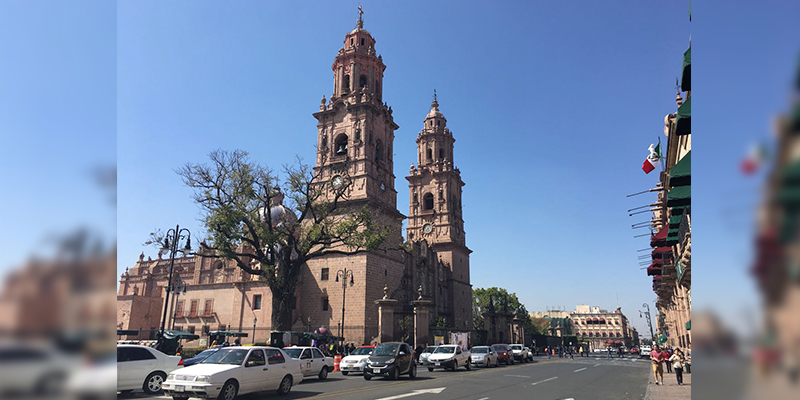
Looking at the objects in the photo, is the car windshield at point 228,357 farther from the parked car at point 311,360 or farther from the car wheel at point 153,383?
the parked car at point 311,360

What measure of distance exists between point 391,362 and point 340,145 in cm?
3235

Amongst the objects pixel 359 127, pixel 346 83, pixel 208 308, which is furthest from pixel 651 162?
pixel 208 308

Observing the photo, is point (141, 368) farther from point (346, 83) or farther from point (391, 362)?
point (346, 83)

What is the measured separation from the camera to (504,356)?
34.0m

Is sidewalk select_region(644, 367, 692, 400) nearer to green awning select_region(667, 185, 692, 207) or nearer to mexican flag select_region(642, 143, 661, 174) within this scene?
green awning select_region(667, 185, 692, 207)

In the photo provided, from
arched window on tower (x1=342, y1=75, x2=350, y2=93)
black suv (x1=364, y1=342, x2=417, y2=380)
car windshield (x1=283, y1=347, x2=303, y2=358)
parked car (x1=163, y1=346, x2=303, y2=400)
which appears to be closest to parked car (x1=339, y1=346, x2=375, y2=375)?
black suv (x1=364, y1=342, x2=417, y2=380)

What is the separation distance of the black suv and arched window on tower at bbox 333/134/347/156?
2962 cm

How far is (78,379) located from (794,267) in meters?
2.17

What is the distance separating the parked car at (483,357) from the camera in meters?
30.3

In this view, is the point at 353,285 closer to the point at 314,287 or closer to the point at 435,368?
the point at 314,287

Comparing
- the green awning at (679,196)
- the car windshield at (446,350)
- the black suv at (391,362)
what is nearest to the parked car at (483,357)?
the car windshield at (446,350)

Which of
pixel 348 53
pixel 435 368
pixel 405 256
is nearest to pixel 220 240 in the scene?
pixel 435 368

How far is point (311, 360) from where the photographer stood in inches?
782

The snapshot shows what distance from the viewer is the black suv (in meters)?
19.4
